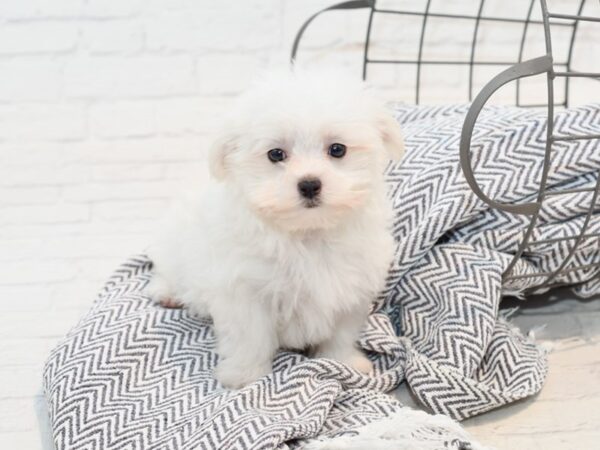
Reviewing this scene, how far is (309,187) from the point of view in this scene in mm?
1640

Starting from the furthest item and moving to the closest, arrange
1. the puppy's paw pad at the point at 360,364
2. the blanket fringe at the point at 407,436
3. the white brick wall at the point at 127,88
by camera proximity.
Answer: the white brick wall at the point at 127,88 < the puppy's paw pad at the point at 360,364 < the blanket fringe at the point at 407,436

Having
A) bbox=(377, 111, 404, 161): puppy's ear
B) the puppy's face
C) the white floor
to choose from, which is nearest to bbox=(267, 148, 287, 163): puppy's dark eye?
the puppy's face

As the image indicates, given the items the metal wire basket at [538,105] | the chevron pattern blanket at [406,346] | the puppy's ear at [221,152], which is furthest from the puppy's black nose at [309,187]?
the chevron pattern blanket at [406,346]

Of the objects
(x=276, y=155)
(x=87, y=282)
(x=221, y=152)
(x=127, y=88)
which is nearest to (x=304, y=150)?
(x=276, y=155)

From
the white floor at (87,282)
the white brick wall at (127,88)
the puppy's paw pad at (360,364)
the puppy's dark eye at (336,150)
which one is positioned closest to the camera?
the puppy's dark eye at (336,150)

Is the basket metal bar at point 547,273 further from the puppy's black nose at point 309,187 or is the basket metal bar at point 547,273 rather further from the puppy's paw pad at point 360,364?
the puppy's black nose at point 309,187

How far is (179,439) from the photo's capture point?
169cm

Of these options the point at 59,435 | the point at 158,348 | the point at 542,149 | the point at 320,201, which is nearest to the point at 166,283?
the point at 158,348

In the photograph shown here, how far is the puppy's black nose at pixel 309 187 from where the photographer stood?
1638mm

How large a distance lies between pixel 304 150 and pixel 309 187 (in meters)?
0.11

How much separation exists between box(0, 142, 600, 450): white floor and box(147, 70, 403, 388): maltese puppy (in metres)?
0.33

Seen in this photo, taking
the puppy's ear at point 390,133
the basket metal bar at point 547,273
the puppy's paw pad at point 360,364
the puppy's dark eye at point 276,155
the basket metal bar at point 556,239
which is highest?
the puppy's ear at point 390,133

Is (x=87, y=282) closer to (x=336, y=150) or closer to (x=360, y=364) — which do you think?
(x=360, y=364)

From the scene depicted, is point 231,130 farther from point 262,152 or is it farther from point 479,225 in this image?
point 479,225
